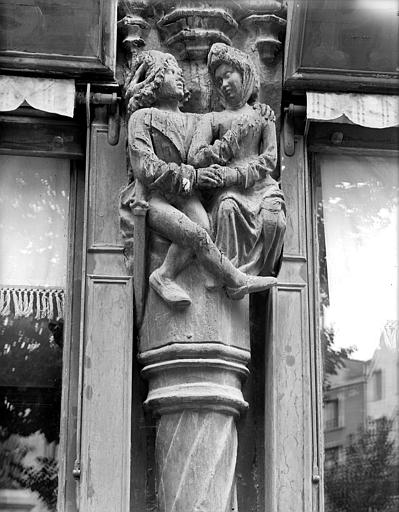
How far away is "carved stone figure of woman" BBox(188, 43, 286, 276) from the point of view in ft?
27.5

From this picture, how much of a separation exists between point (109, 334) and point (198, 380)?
2.29 ft

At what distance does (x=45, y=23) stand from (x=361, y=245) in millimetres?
2619

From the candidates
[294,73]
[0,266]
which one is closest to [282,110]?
[294,73]

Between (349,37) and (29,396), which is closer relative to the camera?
(29,396)

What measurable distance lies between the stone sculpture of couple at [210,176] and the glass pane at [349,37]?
19.9 inches

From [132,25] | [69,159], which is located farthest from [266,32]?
[69,159]

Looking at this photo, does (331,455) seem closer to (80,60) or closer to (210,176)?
(210,176)

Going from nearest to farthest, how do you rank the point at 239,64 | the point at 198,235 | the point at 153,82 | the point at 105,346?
the point at 198,235 < the point at 105,346 < the point at 153,82 < the point at 239,64

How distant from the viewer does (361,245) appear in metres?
9.23

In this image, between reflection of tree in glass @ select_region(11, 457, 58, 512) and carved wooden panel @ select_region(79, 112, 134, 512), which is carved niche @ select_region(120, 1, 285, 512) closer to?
carved wooden panel @ select_region(79, 112, 134, 512)

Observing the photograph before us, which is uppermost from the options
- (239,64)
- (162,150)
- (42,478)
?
(239,64)

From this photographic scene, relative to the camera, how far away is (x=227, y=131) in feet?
28.3

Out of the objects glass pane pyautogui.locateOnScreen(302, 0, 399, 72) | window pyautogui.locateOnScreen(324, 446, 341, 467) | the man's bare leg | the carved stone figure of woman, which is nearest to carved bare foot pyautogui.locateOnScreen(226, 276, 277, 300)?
the man's bare leg

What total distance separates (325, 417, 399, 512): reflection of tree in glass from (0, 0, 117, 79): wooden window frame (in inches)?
117
